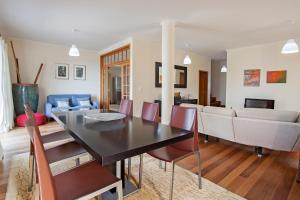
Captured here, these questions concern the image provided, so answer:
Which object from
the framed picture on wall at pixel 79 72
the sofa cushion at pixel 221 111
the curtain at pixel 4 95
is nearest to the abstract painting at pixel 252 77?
the sofa cushion at pixel 221 111

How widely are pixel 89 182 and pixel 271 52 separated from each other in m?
5.82

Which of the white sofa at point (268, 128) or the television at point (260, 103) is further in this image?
the television at point (260, 103)

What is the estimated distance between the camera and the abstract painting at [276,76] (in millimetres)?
4805

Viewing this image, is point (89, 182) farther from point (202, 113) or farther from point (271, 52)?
point (271, 52)

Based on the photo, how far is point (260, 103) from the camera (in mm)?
5180

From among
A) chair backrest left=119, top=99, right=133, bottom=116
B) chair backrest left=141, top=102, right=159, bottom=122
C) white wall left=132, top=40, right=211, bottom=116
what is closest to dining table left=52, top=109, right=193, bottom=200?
chair backrest left=141, top=102, right=159, bottom=122

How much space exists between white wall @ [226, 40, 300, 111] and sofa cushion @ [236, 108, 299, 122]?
9.51 feet

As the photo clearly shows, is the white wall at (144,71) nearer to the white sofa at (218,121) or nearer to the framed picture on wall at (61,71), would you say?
the white sofa at (218,121)

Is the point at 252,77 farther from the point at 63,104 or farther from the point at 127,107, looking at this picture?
the point at 63,104

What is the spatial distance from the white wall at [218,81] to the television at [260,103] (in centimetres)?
273

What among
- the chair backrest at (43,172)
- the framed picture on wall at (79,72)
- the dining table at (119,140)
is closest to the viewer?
the chair backrest at (43,172)

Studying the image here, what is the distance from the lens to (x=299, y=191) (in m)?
1.85

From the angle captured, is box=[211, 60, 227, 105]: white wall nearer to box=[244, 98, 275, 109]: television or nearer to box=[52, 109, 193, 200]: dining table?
box=[244, 98, 275, 109]: television

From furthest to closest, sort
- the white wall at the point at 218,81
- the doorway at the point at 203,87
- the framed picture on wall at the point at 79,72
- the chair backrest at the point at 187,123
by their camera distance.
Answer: the white wall at the point at 218,81, the doorway at the point at 203,87, the framed picture on wall at the point at 79,72, the chair backrest at the point at 187,123
